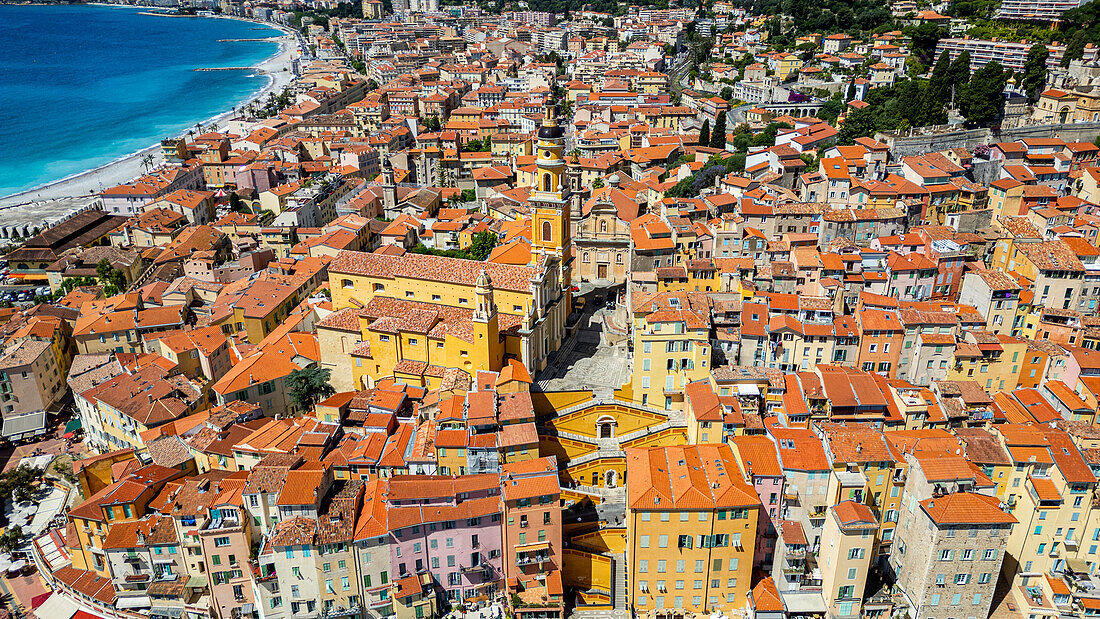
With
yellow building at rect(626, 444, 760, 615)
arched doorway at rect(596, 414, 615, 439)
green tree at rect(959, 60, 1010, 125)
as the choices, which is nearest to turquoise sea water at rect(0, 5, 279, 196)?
arched doorway at rect(596, 414, 615, 439)

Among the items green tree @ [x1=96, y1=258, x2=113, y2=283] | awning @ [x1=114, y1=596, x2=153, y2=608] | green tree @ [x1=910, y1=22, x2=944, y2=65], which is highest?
green tree @ [x1=910, y1=22, x2=944, y2=65]

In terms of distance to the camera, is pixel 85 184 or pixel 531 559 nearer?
pixel 531 559

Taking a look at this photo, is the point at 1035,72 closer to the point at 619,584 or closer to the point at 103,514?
the point at 619,584

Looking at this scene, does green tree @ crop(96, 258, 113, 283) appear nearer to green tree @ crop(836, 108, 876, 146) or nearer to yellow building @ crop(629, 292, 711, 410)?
yellow building @ crop(629, 292, 711, 410)

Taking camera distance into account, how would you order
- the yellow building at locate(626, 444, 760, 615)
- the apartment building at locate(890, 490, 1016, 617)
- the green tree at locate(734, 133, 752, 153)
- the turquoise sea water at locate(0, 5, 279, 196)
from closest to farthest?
the apartment building at locate(890, 490, 1016, 617)
the yellow building at locate(626, 444, 760, 615)
the green tree at locate(734, 133, 752, 153)
the turquoise sea water at locate(0, 5, 279, 196)

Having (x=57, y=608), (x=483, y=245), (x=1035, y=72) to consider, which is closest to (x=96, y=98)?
(x=483, y=245)

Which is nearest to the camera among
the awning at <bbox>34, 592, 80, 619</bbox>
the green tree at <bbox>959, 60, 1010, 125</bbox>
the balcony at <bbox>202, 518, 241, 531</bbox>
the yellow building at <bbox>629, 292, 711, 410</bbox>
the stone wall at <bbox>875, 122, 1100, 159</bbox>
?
the balcony at <bbox>202, 518, 241, 531</bbox>

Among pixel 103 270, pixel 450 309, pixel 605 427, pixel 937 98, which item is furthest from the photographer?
pixel 103 270
